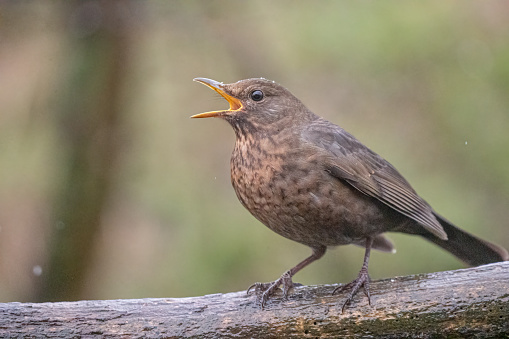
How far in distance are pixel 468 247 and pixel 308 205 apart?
125cm

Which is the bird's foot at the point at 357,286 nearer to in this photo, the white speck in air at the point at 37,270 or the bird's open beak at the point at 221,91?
the bird's open beak at the point at 221,91

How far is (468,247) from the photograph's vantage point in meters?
4.71

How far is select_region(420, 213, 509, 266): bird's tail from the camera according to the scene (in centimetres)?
460

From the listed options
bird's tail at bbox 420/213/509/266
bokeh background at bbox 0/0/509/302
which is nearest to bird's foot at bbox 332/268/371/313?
bird's tail at bbox 420/213/509/266

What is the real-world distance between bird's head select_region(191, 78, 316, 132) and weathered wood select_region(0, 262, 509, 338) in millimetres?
1035

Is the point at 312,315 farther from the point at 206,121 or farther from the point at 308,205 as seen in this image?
the point at 206,121

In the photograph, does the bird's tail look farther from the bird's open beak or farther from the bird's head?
the bird's open beak

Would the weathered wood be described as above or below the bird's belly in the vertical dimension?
below

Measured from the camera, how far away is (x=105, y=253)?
665cm

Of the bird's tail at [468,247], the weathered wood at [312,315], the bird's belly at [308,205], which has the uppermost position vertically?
the bird's belly at [308,205]

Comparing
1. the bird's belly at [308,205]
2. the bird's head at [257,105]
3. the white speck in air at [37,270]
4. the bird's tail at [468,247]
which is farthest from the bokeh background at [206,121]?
the bird's belly at [308,205]

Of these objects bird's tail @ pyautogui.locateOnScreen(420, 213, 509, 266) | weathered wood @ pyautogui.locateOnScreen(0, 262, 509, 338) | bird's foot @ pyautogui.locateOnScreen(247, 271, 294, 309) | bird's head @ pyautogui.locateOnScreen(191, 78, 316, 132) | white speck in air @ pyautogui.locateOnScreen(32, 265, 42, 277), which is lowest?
weathered wood @ pyautogui.locateOnScreen(0, 262, 509, 338)

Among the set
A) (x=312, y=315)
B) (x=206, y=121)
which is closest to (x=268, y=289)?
(x=312, y=315)

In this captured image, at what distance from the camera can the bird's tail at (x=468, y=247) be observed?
181 inches
